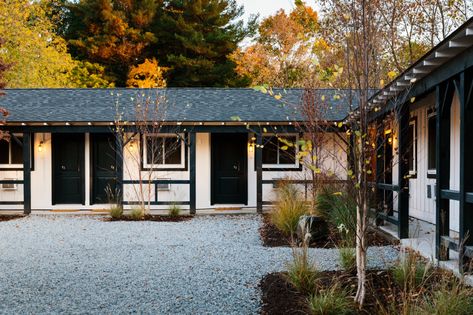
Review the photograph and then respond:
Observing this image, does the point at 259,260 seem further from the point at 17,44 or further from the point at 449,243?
the point at 17,44

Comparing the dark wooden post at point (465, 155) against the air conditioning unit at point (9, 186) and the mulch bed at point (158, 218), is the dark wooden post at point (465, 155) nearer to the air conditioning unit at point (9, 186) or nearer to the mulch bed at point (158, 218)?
the mulch bed at point (158, 218)

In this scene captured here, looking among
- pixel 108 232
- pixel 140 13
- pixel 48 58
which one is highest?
pixel 140 13

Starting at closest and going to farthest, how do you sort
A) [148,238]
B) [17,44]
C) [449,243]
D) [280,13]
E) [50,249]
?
[449,243]
[50,249]
[148,238]
[17,44]
[280,13]

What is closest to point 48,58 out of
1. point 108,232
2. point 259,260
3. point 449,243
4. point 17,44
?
point 17,44

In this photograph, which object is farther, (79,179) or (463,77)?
(79,179)

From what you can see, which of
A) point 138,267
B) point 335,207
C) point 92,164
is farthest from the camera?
point 92,164

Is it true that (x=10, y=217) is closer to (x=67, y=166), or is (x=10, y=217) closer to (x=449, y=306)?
(x=67, y=166)

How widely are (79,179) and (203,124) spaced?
4.16 m

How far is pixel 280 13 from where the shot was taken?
30.6 m

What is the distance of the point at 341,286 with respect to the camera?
17.7 feet

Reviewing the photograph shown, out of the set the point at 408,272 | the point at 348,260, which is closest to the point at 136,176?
the point at 348,260

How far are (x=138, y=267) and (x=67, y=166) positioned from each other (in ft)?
29.7

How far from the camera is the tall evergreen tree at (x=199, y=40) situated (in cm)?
2727

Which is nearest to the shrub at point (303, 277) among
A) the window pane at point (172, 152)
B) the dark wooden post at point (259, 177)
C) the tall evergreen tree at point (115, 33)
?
the dark wooden post at point (259, 177)
